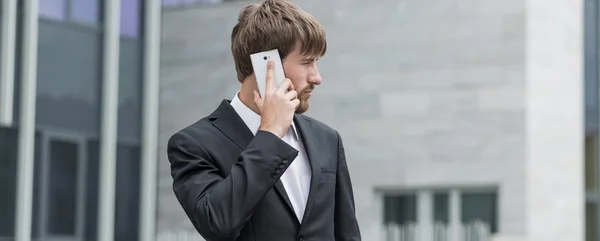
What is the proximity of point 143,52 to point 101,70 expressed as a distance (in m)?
0.99

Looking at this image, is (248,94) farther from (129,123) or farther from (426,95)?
(426,95)

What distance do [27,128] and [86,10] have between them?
6.19ft

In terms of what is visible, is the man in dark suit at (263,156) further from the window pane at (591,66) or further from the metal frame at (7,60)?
the window pane at (591,66)

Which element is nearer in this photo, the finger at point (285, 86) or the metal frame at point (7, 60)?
the finger at point (285, 86)

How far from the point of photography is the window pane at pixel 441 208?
17328 mm

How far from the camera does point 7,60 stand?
14125 mm

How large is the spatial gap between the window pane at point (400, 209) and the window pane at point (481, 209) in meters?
0.83

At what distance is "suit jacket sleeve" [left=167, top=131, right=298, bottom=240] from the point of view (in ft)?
8.27

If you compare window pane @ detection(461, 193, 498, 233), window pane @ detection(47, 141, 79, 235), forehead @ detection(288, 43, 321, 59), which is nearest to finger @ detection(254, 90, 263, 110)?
forehead @ detection(288, 43, 321, 59)

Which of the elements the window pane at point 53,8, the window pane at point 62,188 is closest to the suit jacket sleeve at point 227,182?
the window pane at point 53,8

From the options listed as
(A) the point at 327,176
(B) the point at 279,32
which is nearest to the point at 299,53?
(B) the point at 279,32

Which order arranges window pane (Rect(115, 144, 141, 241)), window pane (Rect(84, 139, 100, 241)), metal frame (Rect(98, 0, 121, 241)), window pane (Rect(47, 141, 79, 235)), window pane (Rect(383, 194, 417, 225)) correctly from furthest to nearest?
1. window pane (Rect(383, 194, 417, 225))
2. window pane (Rect(115, 144, 141, 241))
3. metal frame (Rect(98, 0, 121, 241))
4. window pane (Rect(84, 139, 100, 241))
5. window pane (Rect(47, 141, 79, 235))

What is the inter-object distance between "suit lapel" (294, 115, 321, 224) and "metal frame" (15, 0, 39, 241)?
11.9 m

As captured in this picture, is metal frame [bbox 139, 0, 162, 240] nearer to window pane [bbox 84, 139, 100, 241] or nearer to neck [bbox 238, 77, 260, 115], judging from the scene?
window pane [bbox 84, 139, 100, 241]
